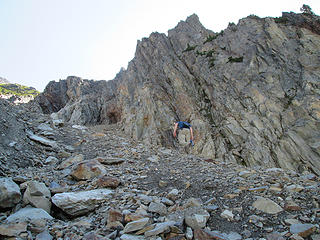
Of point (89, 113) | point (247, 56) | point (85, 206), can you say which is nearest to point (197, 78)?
point (247, 56)

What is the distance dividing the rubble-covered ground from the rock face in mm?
14010

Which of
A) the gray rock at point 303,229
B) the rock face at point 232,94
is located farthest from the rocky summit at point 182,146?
the rock face at point 232,94

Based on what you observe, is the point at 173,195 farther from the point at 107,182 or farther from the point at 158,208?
the point at 107,182

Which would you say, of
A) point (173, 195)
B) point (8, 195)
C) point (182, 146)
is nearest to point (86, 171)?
point (8, 195)

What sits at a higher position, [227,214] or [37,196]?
[37,196]

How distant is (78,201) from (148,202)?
82.9 inches

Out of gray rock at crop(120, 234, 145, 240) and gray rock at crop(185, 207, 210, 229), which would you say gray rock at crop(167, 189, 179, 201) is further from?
gray rock at crop(120, 234, 145, 240)

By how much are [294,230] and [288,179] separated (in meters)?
3.35

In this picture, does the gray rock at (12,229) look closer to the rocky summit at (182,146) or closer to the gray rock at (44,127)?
the rocky summit at (182,146)

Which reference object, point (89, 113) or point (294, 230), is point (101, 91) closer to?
point (89, 113)

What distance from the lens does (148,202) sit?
18.9 ft

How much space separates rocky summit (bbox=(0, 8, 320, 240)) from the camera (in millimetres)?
4727

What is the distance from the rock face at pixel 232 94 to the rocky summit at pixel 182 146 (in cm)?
14

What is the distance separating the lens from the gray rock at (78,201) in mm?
5460
